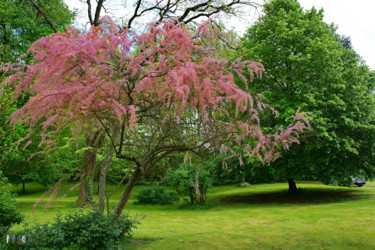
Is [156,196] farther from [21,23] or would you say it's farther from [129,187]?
[129,187]

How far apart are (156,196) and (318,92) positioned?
11604mm

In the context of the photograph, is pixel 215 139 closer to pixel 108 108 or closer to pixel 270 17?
pixel 108 108

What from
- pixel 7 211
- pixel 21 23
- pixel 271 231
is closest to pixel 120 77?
pixel 7 211

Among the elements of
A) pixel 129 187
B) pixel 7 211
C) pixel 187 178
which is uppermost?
pixel 129 187

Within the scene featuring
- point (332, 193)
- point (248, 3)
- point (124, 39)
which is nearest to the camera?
point (124, 39)

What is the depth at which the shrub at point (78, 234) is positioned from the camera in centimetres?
561

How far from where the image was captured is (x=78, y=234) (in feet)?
19.5

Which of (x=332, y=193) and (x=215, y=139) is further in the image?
(x=332, y=193)

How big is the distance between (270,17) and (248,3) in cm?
584

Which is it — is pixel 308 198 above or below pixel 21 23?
below

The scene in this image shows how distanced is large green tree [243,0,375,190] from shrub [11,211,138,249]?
10084 millimetres

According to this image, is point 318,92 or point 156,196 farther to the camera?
point 156,196

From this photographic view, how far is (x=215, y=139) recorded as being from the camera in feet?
16.9

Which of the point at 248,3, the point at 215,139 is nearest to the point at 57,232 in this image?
the point at 215,139
